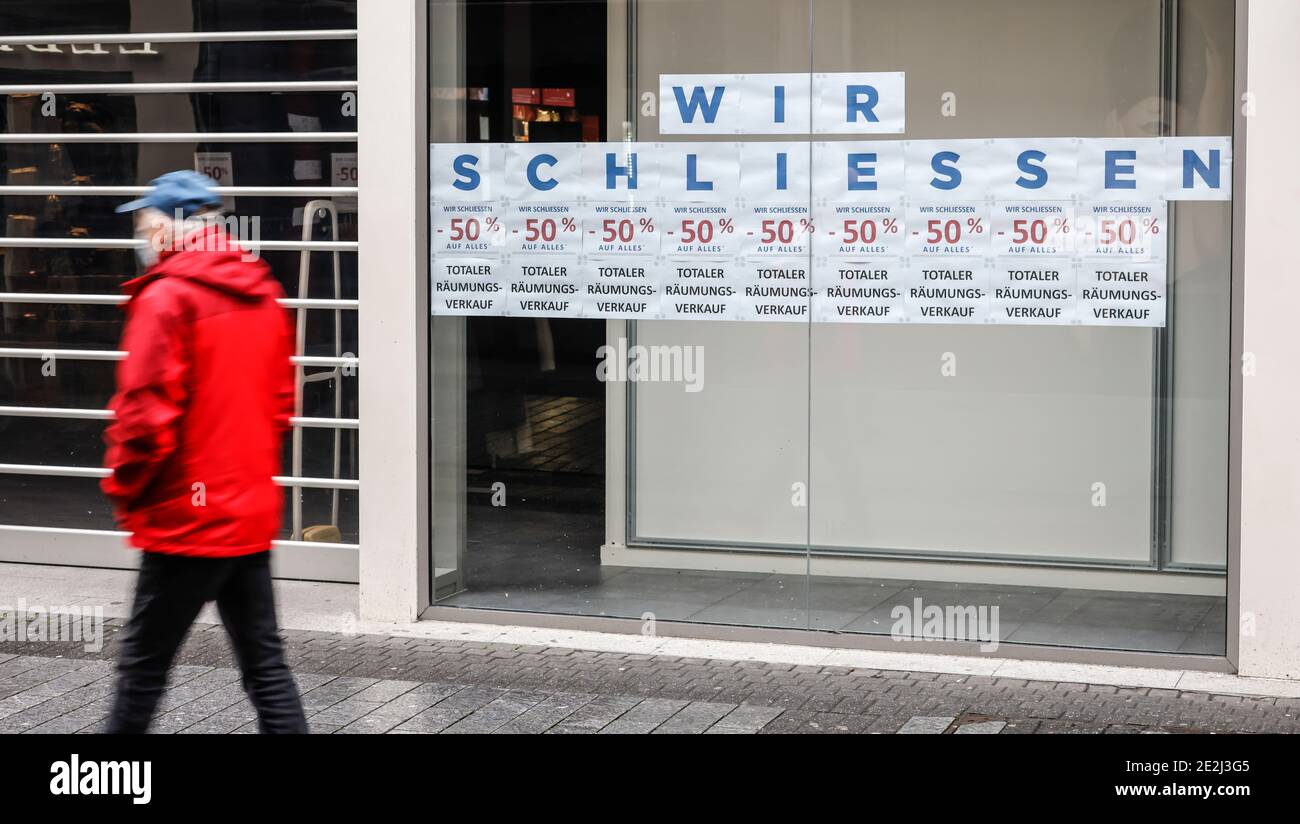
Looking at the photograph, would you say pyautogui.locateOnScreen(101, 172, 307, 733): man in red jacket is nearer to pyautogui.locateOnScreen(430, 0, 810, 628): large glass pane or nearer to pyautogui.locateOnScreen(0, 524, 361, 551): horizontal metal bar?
pyautogui.locateOnScreen(430, 0, 810, 628): large glass pane

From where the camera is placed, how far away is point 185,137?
9633 mm

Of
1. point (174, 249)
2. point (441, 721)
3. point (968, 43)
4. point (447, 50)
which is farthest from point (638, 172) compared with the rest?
point (174, 249)

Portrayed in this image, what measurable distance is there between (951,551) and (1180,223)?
6.48 feet

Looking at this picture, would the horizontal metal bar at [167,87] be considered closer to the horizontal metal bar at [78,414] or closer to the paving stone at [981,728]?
the horizontal metal bar at [78,414]

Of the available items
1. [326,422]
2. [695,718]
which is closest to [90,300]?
[326,422]

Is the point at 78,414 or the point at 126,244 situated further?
the point at 78,414

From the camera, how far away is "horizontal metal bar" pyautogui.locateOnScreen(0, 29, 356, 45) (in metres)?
9.29

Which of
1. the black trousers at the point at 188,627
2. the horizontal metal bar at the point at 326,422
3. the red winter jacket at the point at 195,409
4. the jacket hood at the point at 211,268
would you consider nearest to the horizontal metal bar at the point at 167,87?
the horizontal metal bar at the point at 326,422

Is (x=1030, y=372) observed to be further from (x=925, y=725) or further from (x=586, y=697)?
(x=586, y=697)

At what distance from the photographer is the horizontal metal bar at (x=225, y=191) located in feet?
30.7

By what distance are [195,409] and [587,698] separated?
254 cm

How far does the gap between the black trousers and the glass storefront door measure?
328cm

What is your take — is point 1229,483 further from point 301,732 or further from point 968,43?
point 301,732
